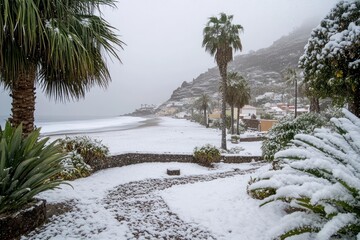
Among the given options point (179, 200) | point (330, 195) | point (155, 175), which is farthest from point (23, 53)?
point (155, 175)

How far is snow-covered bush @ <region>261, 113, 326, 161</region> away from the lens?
7656 millimetres

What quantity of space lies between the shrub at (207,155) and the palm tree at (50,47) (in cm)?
712

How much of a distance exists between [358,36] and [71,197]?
7.19 meters

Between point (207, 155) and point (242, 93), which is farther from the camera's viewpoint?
point (242, 93)

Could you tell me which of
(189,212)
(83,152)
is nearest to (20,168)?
(189,212)

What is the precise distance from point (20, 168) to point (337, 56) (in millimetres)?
6714

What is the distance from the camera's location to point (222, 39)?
58.1 feet

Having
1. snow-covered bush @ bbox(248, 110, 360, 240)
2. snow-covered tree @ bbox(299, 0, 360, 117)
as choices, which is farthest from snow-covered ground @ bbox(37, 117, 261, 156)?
snow-covered tree @ bbox(299, 0, 360, 117)

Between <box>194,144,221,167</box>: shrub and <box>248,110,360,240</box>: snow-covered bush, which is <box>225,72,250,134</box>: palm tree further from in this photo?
<box>248,110,360,240</box>: snow-covered bush

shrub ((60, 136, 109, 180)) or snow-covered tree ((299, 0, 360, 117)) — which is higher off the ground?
snow-covered tree ((299, 0, 360, 117))

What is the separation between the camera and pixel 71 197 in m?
5.73

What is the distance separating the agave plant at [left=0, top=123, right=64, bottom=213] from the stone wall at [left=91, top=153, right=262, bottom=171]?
5365 millimetres

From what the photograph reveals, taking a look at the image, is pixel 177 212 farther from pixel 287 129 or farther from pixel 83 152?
pixel 83 152

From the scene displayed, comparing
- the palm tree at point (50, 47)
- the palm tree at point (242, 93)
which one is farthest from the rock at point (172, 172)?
the palm tree at point (242, 93)
